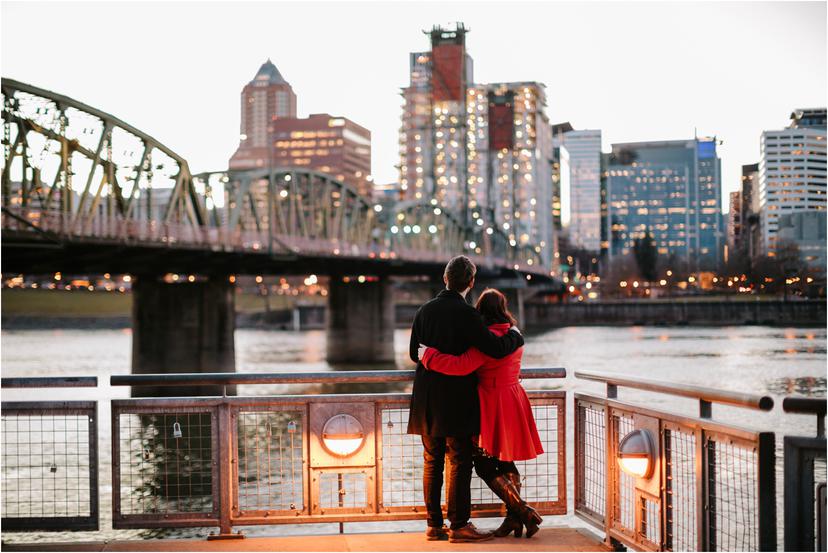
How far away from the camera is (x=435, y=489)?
7926 millimetres

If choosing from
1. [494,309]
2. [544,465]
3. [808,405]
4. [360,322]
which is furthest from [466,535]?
[360,322]

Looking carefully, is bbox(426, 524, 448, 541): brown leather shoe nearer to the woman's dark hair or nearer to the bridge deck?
the bridge deck

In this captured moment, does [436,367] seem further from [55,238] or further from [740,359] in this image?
[740,359]

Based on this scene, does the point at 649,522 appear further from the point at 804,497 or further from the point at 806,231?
the point at 806,231

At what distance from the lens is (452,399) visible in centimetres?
768

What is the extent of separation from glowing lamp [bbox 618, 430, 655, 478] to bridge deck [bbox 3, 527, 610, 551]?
2.84 feet

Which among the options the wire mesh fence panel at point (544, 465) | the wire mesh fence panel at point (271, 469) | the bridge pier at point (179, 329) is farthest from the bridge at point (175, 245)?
the wire mesh fence panel at point (544, 465)

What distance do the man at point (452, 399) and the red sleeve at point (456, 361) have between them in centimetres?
5

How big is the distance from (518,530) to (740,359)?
6255 centimetres

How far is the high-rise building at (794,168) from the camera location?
131875mm

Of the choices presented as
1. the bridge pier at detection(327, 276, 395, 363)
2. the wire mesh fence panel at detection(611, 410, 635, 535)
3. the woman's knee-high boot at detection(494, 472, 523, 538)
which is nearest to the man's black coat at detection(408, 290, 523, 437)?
the woman's knee-high boot at detection(494, 472, 523, 538)

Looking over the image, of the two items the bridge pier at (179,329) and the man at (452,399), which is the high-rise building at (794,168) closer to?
the bridge pier at (179,329)

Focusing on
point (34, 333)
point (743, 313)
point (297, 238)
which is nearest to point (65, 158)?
point (297, 238)

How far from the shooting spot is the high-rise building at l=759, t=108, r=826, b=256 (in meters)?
132
